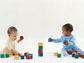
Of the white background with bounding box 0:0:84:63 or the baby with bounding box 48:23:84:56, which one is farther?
the white background with bounding box 0:0:84:63

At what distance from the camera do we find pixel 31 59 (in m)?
1.87

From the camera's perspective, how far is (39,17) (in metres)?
2.83

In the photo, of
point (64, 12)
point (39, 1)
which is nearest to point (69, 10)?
point (64, 12)

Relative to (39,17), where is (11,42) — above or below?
below

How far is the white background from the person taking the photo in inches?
110

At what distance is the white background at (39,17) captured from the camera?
2.80m

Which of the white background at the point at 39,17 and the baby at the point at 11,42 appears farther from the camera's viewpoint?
the white background at the point at 39,17

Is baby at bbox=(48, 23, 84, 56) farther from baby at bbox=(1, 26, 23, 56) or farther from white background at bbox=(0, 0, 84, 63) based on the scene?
white background at bbox=(0, 0, 84, 63)

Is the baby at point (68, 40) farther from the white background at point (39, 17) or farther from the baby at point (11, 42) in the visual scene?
the white background at point (39, 17)

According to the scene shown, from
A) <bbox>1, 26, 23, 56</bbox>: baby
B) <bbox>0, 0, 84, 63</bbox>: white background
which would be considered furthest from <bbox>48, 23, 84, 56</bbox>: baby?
<bbox>0, 0, 84, 63</bbox>: white background

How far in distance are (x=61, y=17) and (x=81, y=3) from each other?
29 cm

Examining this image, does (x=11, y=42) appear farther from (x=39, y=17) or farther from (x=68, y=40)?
(x=39, y=17)

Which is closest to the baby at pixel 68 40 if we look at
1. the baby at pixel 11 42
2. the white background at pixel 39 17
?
the baby at pixel 11 42

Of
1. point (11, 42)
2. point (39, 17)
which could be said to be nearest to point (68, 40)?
point (11, 42)
